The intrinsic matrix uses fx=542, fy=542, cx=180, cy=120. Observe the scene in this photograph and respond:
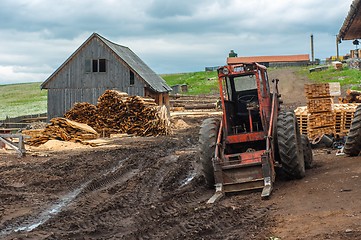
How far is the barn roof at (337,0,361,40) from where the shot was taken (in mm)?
13398

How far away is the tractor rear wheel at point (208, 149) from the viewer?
12.3m

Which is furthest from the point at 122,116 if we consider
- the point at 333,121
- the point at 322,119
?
the point at 333,121

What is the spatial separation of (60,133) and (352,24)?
15703mm

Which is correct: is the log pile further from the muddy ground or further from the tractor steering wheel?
the tractor steering wheel

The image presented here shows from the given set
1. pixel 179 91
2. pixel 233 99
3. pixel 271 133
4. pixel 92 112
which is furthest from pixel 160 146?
pixel 179 91

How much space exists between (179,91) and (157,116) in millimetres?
44386

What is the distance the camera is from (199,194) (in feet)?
40.0

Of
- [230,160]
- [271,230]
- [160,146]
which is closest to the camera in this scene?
[271,230]

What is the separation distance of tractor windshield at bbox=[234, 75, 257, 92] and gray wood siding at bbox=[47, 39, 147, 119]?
23574 millimetres

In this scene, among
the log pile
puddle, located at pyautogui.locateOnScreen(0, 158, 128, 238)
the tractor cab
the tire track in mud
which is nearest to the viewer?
puddle, located at pyautogui.locateOnScreen(0, 158, 128, 238)

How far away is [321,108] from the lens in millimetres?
19531

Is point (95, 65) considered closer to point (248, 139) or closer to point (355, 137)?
point (355, 137)

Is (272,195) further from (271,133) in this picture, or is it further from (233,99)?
(233,99)

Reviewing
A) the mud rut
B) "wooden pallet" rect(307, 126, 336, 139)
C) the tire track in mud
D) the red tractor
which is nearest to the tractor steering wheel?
the red tractor
